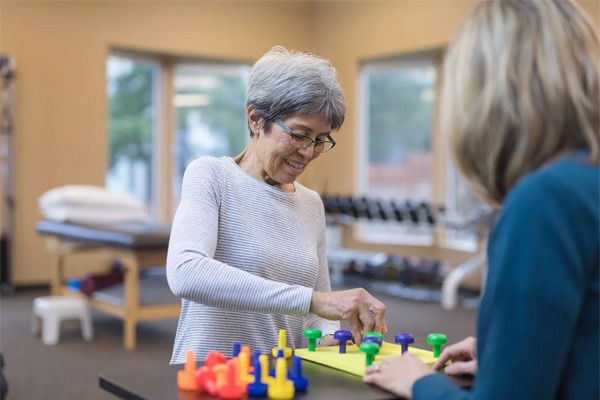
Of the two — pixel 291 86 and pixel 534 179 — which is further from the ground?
pixel 291 86

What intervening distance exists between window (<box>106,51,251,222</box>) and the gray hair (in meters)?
6.87

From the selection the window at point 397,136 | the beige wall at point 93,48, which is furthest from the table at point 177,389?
the window at point 397,136

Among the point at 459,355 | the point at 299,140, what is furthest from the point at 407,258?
the point at 459,355

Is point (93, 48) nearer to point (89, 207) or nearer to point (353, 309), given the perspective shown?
point (89, 207)

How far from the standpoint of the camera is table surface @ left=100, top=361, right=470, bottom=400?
1.20 metres

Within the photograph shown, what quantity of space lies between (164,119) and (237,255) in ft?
24.6

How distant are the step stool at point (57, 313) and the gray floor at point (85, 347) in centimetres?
7

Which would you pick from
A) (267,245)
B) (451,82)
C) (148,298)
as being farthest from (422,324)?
(451,82)

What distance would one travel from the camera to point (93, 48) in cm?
797

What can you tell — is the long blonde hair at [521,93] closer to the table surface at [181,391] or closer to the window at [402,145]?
the table surface at [181,391]

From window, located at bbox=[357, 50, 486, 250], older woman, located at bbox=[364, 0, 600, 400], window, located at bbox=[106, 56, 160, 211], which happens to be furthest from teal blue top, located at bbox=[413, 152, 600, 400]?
window, located at bbox=[106, 56, 160, 211]

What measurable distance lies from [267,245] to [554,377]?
3.06ft

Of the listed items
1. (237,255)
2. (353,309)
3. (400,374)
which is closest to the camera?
(400,374)

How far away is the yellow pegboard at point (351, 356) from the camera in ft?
4.53
